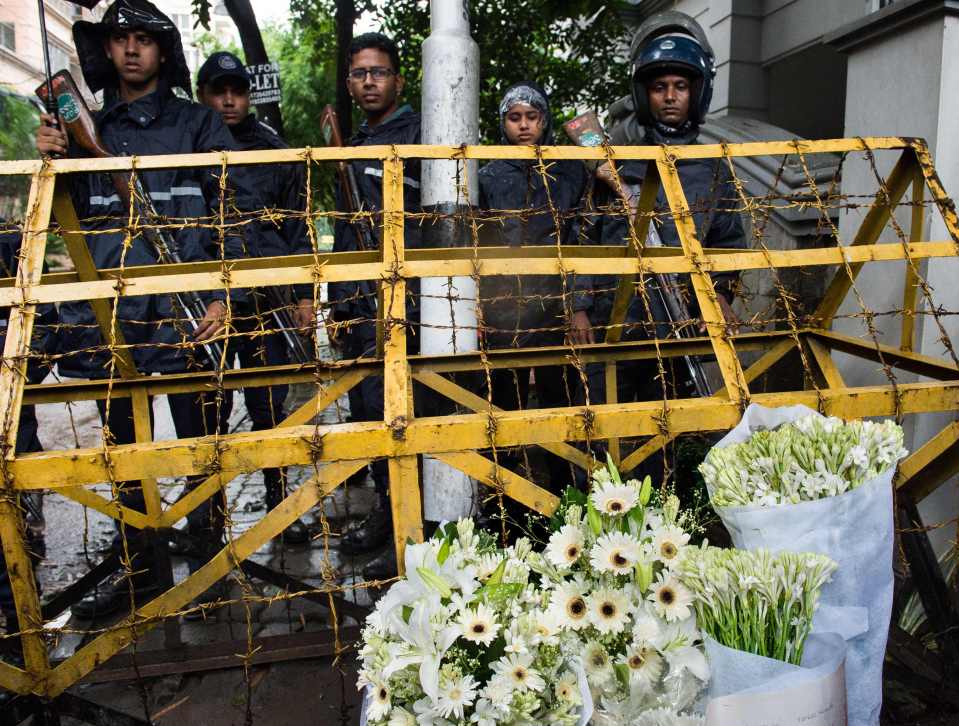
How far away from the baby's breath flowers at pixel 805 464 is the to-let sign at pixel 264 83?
492 centimetres

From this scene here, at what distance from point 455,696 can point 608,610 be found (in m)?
0.31

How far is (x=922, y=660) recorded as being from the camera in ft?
7.22

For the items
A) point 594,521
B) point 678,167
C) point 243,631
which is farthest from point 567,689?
point 678,167

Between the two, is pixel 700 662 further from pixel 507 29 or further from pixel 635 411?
pixel 507 29

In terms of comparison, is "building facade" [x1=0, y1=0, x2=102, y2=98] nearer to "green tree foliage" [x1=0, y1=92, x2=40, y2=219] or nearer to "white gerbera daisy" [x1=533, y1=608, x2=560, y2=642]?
"green tree foliage" [x1=0, y1=92, x2=40, y2=219]

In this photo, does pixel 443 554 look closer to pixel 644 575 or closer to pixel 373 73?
pixel 644 575

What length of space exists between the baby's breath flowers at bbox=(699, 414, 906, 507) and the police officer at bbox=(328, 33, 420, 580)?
2642mm

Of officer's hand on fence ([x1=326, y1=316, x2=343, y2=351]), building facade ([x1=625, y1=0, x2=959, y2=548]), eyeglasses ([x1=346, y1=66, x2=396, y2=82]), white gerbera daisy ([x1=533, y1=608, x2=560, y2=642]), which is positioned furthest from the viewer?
eyeglasses ([x1=346, y1=66, x2=396, y2=82])

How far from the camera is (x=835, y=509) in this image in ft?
4.23

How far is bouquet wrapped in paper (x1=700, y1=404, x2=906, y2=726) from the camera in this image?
4.21 feet

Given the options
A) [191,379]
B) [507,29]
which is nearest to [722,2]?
[507,29]

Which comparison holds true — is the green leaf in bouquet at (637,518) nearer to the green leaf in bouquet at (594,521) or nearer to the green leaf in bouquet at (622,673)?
the green leaf in bouquet at (594,521)

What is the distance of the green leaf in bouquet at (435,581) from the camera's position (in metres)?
1.28

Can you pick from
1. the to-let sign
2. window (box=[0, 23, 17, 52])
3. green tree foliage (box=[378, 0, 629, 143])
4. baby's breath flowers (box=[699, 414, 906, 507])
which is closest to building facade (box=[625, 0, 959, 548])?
baby's breath flowers (box=[699, 414, 906, 507])
